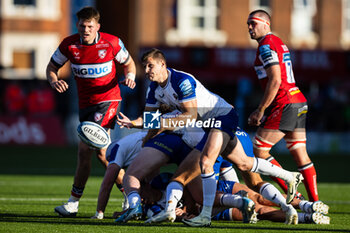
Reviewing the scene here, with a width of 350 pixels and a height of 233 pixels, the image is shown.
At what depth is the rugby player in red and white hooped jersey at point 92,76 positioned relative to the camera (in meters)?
8.63

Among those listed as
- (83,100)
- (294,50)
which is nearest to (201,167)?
(83,100)

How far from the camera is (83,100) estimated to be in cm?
880

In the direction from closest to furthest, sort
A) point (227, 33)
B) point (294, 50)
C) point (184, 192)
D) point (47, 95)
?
point (184, 192)
point (47, 95)
point (294, 50)
point (227, 33)

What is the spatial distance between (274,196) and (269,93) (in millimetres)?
1265

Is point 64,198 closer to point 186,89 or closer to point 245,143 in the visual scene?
point 245,143

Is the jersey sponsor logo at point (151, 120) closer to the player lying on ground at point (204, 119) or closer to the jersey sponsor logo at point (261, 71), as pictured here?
the player lying on ground at point (204, 119)

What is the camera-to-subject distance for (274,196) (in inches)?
294

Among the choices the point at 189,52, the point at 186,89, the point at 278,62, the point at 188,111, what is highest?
the point at 278,62

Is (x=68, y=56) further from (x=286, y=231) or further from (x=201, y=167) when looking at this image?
(x=286, y=231)

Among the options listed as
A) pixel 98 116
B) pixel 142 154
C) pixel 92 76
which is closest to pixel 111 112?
pixel 98 116

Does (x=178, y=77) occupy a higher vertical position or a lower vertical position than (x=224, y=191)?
higher

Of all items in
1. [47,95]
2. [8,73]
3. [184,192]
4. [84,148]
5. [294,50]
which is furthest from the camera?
[8,73]

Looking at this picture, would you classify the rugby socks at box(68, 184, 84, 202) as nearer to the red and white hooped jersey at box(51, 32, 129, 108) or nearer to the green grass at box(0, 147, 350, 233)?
the green grass at box(0, 147, 350, 233)

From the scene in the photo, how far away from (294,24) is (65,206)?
29904mm
